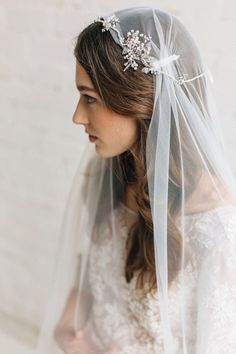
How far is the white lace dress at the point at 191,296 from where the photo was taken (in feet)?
2.40

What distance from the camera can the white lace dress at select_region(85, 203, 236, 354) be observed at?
732mm

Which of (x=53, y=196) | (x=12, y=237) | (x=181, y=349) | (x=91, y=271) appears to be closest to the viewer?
(x=181, y=349)

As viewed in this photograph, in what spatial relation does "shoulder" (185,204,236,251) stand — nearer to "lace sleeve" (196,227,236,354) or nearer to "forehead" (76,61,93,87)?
"lace sleeve" (196,227,236,354)

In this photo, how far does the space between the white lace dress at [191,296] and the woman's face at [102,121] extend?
18 cm

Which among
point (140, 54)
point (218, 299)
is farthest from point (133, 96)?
point (218, 299)

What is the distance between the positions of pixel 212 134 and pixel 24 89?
2.14ft

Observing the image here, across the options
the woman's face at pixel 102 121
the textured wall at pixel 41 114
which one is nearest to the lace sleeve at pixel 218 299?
the woman's face at pixel 102 121

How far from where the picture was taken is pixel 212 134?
0.76 m

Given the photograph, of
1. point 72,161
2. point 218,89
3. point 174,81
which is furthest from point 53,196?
point 174,81

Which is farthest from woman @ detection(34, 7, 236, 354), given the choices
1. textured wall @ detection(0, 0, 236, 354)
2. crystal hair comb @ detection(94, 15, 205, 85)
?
textured wall @ detection(0, 0, 236, 354)

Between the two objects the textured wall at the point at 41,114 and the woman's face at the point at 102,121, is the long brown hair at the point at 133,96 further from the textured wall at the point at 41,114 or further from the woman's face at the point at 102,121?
the textured wall at the point at 41,114

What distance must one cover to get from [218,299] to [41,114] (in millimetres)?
726

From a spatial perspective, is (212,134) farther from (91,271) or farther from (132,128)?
(91,271)

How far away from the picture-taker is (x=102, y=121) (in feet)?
2.53
